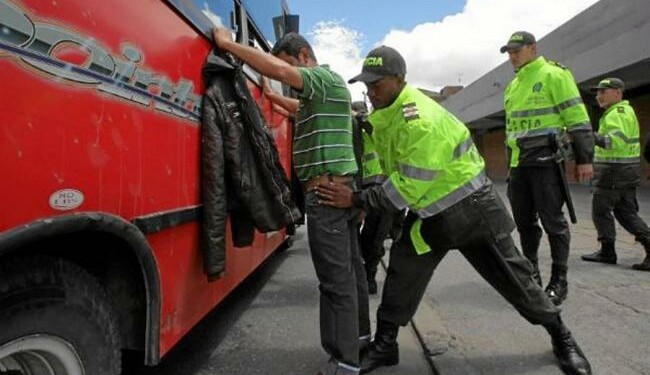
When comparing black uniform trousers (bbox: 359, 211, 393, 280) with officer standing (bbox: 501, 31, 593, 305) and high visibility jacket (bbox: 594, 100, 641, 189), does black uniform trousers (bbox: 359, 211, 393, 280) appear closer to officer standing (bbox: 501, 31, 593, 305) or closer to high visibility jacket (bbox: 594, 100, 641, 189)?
officer standing (bbox: 501, 31, 593, 305)

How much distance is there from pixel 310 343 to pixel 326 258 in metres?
1.07

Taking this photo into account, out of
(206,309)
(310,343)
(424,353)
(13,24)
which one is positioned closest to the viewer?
(13,24)

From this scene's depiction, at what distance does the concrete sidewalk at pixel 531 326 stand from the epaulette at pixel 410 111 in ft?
4.58

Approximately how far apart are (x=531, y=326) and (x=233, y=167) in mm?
2280

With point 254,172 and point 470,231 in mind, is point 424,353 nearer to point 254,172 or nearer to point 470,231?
point 470,231

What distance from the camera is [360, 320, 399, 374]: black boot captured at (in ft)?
9.54

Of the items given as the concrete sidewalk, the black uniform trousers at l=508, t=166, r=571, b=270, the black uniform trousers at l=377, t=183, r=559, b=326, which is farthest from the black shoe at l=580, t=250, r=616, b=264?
the black uniform trousers at l=377, t=183, r=559, b=326

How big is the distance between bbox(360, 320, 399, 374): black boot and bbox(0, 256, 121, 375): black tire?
5.00 feet

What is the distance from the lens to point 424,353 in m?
3.14

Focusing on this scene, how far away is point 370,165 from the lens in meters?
3.50

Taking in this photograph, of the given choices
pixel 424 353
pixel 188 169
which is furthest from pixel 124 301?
pixel 424 353

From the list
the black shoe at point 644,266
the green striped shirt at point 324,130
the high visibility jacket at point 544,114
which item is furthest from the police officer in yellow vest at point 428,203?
the black shoe at point 644,266

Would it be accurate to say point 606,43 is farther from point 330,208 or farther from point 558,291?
point 330,208

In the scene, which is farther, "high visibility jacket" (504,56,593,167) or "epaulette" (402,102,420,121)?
"high visibility jacket" (504,56,593,167)
